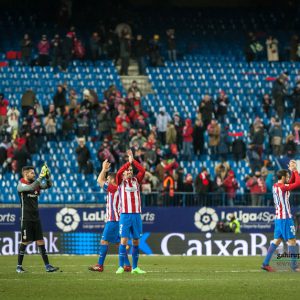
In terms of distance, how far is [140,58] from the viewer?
4141cm

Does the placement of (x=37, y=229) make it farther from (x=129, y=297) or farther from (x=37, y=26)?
(x=37, y=26)

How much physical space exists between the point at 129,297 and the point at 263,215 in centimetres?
1683

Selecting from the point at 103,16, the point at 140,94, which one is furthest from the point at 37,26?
the point at 140,94

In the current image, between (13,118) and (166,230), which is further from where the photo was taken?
(13,118)

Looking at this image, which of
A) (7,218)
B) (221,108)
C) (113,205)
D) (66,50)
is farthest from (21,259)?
Result: (66,50)

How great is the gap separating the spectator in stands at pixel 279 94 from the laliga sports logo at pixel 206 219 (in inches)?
350

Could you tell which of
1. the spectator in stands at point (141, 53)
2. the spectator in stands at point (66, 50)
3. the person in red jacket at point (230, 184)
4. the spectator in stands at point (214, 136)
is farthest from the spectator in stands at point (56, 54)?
the person in red jacket at point (230, 184)

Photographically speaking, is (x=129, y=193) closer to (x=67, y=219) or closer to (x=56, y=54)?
(x=67, y=219)

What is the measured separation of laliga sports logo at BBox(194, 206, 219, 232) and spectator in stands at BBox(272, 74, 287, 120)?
890 centimetres

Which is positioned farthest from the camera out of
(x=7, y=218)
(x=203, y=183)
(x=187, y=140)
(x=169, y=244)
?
(x=187, y=140)

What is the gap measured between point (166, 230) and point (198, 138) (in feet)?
20.4

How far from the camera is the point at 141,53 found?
4131cm

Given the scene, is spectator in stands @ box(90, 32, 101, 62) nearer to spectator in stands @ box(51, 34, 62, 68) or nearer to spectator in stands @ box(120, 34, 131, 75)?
spectator in stands @ box(120, 34, 131, 75)

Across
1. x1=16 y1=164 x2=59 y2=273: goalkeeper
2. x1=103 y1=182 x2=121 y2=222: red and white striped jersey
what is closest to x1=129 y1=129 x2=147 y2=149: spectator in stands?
x1=103 y1=182 x2=121 y2=222: red and white striped jersey
